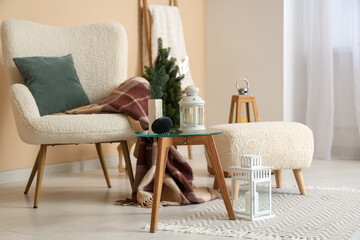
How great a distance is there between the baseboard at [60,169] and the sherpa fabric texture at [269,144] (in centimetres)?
138

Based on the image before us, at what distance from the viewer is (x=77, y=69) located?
3051 millimetres

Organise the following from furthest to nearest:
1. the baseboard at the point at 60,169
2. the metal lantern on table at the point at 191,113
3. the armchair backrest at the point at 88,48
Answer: the baseboard at the point at 60,169, the armchair backrest at the point at 88,48, the metal lantern on table at the point at 191,113

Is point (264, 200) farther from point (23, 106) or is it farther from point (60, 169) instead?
point (60, 169)

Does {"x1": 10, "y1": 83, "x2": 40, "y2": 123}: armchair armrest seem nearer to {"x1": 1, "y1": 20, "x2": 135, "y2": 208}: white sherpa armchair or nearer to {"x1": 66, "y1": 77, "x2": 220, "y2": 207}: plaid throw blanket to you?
{"x1": 1, "y1": 20, "x2": 135, "y2": 208}: white sherpa armchair

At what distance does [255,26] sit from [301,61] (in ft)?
1.69

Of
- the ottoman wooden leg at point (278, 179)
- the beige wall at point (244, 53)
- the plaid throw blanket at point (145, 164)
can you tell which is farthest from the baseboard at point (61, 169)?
the ottoman wooden leg at point (278, 179)

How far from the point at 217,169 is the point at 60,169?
1765 mm

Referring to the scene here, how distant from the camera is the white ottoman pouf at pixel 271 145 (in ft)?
8.27

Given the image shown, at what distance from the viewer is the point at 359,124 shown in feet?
13.3

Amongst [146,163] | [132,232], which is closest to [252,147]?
[146,163]

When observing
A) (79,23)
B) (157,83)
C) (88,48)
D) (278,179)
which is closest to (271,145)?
(278,179)

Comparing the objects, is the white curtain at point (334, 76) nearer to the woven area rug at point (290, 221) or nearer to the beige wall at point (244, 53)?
the beige wall at point (244, 53)

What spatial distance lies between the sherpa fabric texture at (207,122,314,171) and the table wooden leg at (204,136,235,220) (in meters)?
0.44

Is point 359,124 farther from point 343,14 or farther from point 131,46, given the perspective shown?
point 131,46
